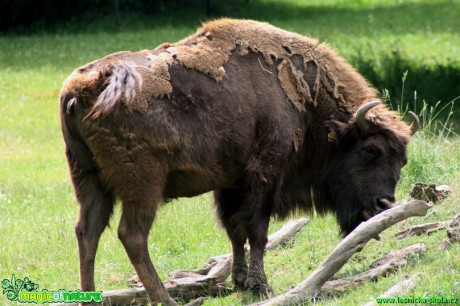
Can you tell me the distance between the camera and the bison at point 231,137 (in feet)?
21.9

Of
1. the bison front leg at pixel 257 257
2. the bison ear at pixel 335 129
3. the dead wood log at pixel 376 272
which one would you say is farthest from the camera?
the bison ear at pixel 335 129

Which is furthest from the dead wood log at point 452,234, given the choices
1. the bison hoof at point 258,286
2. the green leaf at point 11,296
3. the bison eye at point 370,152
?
the green leaf at point 11,296

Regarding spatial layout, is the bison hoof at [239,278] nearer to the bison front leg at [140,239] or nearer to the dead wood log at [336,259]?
the bison front leg at [140,239]

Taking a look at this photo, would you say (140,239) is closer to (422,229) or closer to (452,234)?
(452,234)

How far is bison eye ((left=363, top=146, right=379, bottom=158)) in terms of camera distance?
7891mm

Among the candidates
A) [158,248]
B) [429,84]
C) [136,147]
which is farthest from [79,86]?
[429,84]

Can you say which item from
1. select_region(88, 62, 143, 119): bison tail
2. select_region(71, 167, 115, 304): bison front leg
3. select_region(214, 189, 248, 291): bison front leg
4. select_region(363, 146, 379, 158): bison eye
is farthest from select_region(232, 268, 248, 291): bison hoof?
select_region(88, 62, 143, 119): bison tail

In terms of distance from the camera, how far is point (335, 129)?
798 centimetres

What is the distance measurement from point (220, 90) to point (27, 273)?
3.01 m

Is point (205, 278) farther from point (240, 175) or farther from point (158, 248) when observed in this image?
point (158, 248)

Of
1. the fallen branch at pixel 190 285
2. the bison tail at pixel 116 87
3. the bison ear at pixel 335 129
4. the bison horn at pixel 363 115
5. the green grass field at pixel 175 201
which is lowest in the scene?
the green grass field at pixel 175 201

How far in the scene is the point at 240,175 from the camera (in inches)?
296

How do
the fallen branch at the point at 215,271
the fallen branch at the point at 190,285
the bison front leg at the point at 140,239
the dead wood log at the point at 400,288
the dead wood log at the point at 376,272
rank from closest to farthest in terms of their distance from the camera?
1. the dead wood log at the point at 400,288
2. the bison front leg at the point at 140,239
3. the dead wood log at the point at 376,272
4. the fallen branch at the point at 190,285
5. the fallen branch at the point at 215,271

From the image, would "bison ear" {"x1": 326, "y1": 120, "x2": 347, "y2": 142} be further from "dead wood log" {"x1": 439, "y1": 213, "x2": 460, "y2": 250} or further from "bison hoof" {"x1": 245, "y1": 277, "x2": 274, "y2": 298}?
"bison hoof" {"x1": 245, "y1": 277, "x2": 274, "y2": 298}
